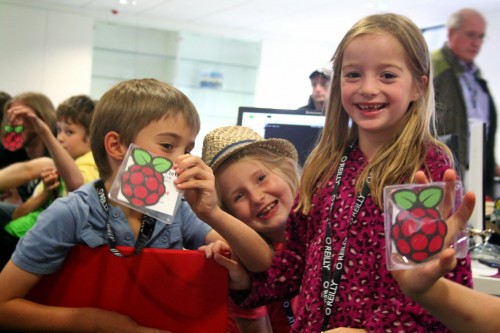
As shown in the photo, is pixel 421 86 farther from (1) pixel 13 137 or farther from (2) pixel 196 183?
(1) pixel 13 137

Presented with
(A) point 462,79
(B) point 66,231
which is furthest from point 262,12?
(B) point 66,231

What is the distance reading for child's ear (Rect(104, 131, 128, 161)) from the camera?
5.22ft

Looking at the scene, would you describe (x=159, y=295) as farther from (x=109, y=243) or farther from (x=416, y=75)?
(x=416, y=75)

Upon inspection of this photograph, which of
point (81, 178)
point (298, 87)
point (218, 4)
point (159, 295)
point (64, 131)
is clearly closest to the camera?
point (159, 295)

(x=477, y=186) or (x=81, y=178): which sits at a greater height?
(x=477, y=186)

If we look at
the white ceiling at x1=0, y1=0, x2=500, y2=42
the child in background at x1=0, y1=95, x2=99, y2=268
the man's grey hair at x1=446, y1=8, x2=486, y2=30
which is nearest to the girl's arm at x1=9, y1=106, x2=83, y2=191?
the child in background at x1=0, y1=95, x2=99, y2=268

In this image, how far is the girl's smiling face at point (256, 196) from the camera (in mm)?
1650

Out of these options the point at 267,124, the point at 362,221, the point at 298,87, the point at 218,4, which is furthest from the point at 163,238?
the point at 298,87

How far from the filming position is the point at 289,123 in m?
2.77

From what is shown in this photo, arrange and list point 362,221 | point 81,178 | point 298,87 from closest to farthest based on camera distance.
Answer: point 362,221 < point 81,178 < point 298,87

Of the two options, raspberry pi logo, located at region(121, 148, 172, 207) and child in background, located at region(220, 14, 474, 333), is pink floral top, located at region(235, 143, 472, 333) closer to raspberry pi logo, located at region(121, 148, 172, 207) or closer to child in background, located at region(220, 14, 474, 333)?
child in background, located at region(220, 14, 474, 333)

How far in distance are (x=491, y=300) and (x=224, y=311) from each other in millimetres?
601

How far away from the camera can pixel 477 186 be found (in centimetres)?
267

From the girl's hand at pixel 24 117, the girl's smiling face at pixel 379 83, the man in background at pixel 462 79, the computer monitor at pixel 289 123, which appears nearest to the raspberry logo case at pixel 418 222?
the girl's smiling face at pixel 379 83
